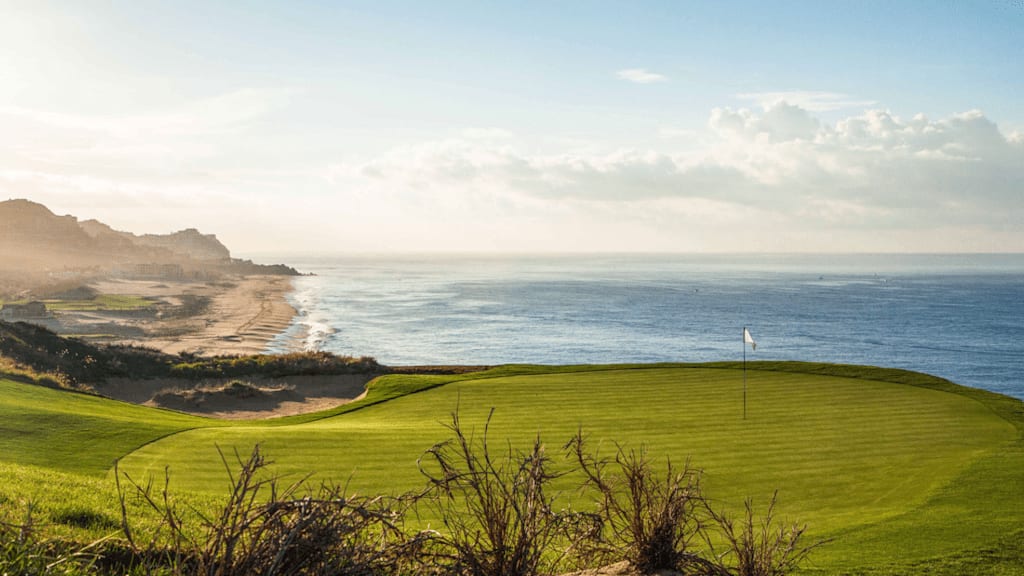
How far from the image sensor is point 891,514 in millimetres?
8977

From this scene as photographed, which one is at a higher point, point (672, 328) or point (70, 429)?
point (70, 429)

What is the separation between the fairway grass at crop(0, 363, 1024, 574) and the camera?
8688mm

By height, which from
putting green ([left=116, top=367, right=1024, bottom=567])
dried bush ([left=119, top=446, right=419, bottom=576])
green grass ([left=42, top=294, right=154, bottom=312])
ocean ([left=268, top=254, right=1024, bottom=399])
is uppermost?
dried bush ([left=119, top=446, right=419, bottom=576])

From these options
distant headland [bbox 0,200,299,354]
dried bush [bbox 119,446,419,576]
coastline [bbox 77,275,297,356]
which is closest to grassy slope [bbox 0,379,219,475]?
dried bush [bbox 119,446,419,576]

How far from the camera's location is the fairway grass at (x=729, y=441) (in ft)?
28.5

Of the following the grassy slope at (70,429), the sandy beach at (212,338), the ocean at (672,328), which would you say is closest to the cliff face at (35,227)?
the sandy beach at (212,338)

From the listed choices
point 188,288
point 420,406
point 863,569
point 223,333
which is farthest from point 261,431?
point 188,288

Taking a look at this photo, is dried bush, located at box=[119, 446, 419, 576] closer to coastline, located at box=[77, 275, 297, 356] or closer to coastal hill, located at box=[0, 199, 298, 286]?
coastline, located at box=[77, 275, 297, 356]

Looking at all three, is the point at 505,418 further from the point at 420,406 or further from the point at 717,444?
the point at 717,444

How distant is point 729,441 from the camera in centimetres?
1258

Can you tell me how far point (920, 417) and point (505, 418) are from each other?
9.07 m

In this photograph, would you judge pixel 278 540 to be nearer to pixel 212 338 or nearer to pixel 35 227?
pixel 212 338

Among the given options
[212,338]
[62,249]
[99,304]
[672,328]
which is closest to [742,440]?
[212,338]

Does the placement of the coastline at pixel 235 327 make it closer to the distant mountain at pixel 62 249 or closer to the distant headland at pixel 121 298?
the distant headland at pixel 121 298
